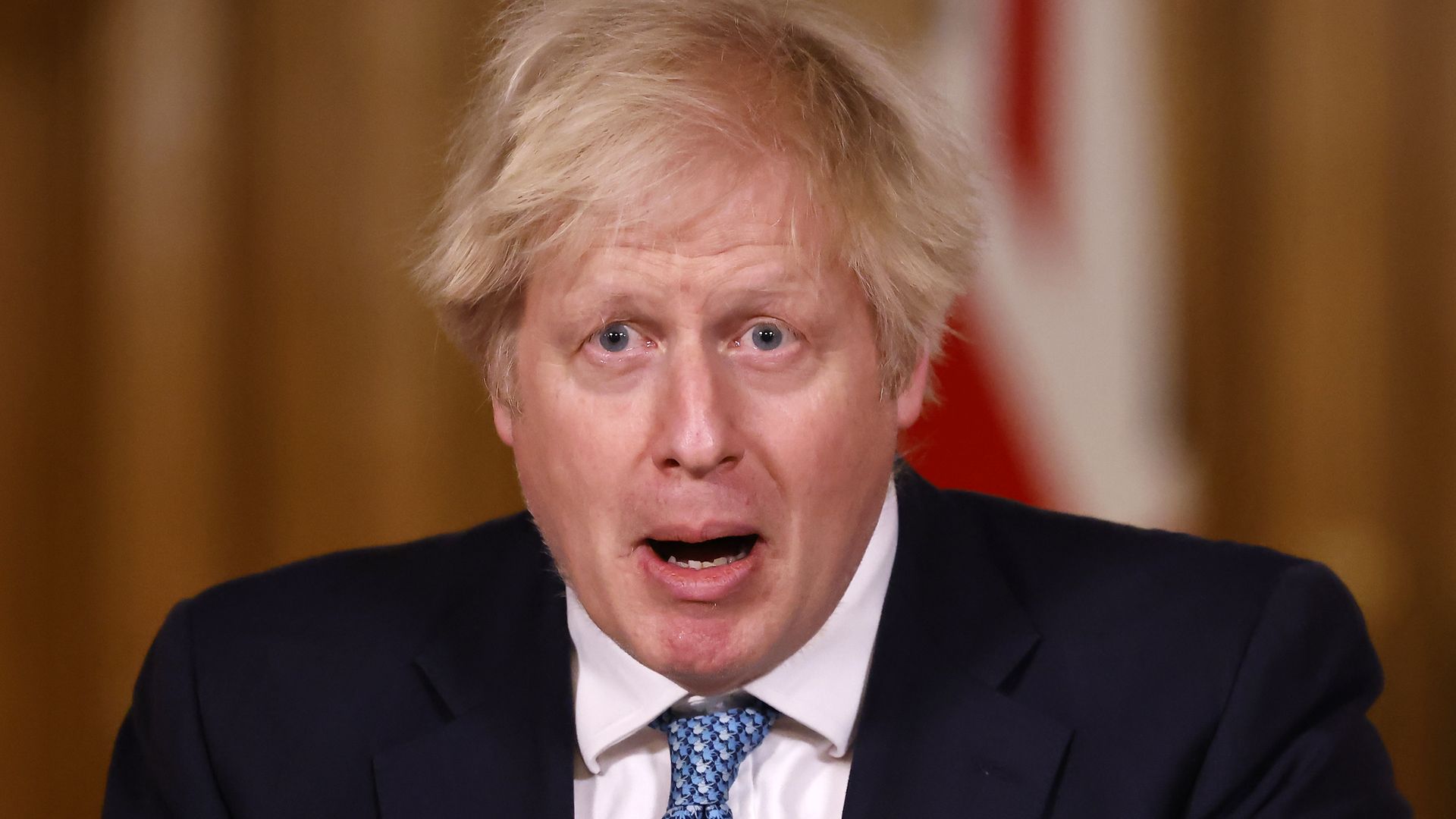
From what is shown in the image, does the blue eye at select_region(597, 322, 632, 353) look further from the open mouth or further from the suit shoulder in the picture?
the suit shoulder

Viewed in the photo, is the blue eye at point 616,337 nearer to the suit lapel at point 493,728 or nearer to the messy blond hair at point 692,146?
the messy blond hair at point 692,146

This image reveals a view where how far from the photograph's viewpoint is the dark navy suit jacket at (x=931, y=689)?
1.32m

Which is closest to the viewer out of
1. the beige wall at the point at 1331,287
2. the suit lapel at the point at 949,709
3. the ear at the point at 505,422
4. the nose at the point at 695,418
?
the nose at the point at 695,418

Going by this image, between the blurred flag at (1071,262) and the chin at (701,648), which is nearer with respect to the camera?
the chin at (701,648)

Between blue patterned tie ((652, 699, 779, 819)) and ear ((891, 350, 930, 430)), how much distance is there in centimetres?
30

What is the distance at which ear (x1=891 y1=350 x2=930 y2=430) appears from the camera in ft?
4.55

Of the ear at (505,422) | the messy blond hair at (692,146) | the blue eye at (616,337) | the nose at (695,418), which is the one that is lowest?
the ear at (505,422)

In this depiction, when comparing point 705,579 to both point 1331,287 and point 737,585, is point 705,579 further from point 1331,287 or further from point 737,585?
point 1331,287

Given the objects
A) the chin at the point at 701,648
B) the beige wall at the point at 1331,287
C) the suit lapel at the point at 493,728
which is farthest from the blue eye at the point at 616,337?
the beige wall at the point at 1331,287

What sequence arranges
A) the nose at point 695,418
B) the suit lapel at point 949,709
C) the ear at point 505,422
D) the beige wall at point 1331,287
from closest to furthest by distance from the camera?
the nose at point 695,418, the suit lapel at point 949,709, the ear at point 505,422, the beige wall at point 1331,287

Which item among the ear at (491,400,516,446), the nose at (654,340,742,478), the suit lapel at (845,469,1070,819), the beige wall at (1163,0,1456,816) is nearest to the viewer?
the nose at (654,340,742,478)

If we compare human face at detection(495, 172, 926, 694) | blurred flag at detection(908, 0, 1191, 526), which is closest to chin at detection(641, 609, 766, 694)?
human face at detection(495, 172, 926, 694)

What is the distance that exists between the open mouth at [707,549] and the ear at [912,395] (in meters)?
0.19

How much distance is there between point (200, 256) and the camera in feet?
8.41
